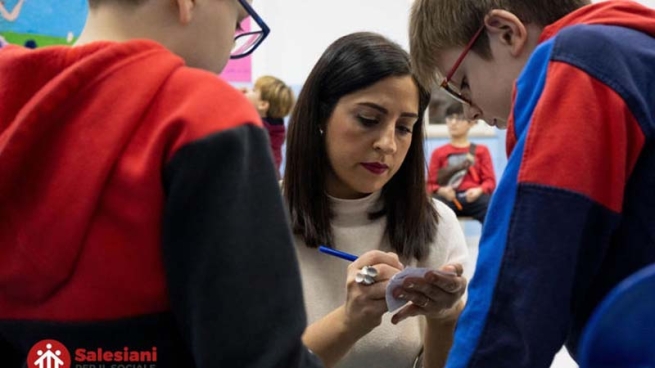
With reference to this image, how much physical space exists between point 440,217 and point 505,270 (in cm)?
76

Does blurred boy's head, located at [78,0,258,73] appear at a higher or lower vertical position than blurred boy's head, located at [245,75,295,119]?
higher

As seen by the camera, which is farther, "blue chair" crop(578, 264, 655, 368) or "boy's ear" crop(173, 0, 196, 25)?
"boy's ear" crop(173, 0, 196, 25)

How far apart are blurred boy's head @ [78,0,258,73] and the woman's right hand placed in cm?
49

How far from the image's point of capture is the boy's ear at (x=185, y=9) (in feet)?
2.01

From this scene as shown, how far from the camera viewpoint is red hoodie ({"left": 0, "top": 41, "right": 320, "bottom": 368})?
51 cm

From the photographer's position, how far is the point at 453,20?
93 cm

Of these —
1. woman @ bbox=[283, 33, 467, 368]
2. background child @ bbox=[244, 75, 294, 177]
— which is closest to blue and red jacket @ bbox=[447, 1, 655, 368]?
woman @ bbox=[283, 33, 467, 368]

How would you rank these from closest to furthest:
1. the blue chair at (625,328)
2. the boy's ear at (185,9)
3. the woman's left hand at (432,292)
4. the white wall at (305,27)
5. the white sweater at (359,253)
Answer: the blue chair at (625,328) → the boy's ear at (185,9) → the woman's left hand at (432,292) → the white sweater at (359,253) → the white wall at (305,27)

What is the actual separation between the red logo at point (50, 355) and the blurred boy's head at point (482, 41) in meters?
0.64

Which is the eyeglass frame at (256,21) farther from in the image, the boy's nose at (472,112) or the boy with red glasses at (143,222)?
the boy's nose at (472,112)

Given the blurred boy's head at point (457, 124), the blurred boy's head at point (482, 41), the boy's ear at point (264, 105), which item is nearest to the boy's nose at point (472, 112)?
the blurred boy's head at point (482, 41)

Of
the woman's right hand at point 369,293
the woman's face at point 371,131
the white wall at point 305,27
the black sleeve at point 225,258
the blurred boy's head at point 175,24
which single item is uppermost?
the blurred boy's head at point 175,24

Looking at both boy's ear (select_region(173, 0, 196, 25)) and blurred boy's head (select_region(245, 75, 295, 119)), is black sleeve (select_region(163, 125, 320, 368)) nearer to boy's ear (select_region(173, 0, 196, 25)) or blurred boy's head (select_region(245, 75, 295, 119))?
boy's ear (select_region(173, 0, 196, 25))

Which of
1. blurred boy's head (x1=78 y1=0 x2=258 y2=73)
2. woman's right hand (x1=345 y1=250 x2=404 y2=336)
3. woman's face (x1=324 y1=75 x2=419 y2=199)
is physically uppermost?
blurred boy's head (x1=78 y1=0 x2=258 y2=73)
